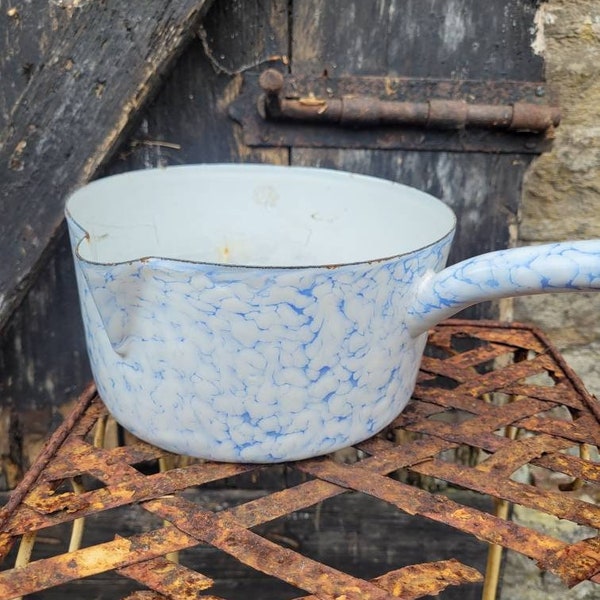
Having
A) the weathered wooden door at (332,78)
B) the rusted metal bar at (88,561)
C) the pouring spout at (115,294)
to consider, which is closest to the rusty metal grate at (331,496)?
the rusted metal bar at (88,561)

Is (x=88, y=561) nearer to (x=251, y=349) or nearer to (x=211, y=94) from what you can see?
(x=251, y=349)

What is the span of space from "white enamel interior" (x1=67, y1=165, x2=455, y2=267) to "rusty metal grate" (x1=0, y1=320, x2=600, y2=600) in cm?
18

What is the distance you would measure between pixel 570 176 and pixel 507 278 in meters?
0.51

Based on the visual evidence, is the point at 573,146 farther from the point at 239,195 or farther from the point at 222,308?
the point at 222,308

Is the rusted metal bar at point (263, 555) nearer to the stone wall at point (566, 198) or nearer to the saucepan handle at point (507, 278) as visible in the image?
the saucepan handle at point (507, 278)

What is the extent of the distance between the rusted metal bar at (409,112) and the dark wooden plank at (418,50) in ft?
0.14

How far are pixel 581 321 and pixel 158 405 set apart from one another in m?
0.70

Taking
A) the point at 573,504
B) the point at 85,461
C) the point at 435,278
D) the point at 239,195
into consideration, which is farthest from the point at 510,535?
the point at 239,195

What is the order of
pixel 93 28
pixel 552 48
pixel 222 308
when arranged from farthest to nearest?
1. pixel 552 48
2. pixel 93 28
3. pixel 222 308

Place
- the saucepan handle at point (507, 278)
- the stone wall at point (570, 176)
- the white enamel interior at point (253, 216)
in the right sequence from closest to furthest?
1. the saucepan handle at point (507, 278)
2. the white enamel interior at point (253, 216)
3. the stone wall at point (570, 176)

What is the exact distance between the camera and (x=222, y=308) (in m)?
0.51

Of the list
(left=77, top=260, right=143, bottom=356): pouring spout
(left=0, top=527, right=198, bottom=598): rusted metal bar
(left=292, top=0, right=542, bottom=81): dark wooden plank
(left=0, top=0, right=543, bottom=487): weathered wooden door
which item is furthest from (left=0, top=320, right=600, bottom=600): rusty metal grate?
(left=292, top=0, right=542, bottom=81): dark wooden plank

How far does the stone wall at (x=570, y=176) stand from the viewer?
88 centimetres

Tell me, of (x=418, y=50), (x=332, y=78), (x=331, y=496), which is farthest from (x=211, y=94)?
(x=331, y=496)
